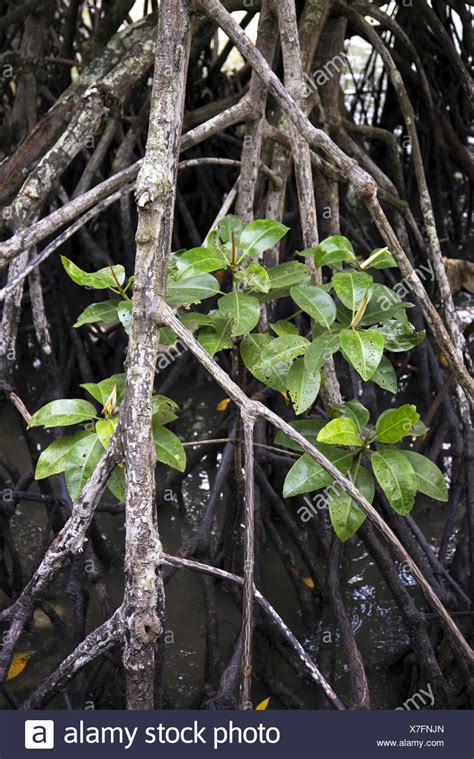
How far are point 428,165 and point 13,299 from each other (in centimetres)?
252

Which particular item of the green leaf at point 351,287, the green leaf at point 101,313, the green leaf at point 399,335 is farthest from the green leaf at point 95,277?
the green leaf at point 399,335

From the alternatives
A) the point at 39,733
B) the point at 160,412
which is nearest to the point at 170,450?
the point at 160,412

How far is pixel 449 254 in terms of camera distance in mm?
3959

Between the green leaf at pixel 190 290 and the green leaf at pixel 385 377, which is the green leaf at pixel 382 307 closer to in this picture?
the green leaf at pixel 385 377

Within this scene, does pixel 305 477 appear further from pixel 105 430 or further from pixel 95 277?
pixel 95 277

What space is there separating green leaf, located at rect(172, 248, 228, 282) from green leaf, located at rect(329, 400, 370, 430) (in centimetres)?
32

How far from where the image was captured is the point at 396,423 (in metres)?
1.51

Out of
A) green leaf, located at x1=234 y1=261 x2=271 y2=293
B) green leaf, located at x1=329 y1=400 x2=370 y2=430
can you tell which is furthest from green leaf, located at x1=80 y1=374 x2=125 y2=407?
green leaf, located at x1=329 y1=400 x2=370 y2=430

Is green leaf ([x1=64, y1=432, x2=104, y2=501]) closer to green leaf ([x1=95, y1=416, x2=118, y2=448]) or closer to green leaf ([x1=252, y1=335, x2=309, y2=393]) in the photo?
green leaf ([x1=95, y1=416, x2=118, y2=448])

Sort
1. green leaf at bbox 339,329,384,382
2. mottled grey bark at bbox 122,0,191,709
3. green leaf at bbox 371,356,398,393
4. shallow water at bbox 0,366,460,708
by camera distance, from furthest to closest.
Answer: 1. shallow water at bbox 0,366,460,708
2. green leaf at bbox 371,356,398,393
3. green leaf at bbox 339,329,384,382
4. mottled grey bark at bbox 122,0,191,709

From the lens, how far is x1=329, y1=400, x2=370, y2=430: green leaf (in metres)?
1.58

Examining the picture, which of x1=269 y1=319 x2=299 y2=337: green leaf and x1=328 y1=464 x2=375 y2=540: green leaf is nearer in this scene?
x1=328 y1=464 x2=375 y2=540: green leaf

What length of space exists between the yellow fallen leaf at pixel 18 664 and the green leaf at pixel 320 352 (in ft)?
3.88

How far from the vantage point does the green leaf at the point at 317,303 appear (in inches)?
60.0
